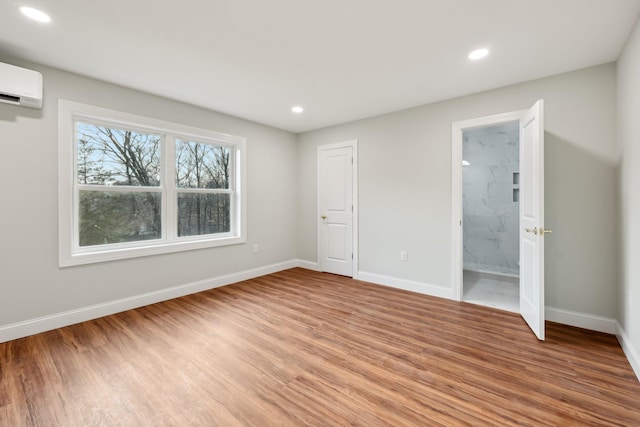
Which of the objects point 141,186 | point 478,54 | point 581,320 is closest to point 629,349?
point 581,320

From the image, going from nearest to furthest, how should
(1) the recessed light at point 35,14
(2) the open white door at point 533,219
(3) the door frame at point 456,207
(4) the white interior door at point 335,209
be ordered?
(1) the recessed light at point 35,14
(2) the open white door at point 533,219
(3) the door frame at point 456,207
(4) the white interior door at point 335,209

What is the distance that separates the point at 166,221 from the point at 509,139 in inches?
223

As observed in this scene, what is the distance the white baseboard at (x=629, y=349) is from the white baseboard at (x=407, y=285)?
56.6 inches

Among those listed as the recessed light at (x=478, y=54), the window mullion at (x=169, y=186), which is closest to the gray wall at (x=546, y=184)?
the recessed light at (x=478, y=54)

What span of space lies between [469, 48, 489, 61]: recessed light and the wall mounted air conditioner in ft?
12.6

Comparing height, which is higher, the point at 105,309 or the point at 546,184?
the point at 546,184

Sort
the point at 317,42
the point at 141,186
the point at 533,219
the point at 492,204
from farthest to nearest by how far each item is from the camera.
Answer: the point at 492,204
the point at 141,186
the point at 533,219
the point at 317,42

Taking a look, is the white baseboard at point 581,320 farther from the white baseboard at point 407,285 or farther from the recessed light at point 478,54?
the recessed light at point 478,54

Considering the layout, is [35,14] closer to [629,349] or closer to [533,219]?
[533,219]

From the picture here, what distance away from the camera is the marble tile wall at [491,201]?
490cm

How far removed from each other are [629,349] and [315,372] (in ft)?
7.94

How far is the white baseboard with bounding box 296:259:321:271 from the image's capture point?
198 inches

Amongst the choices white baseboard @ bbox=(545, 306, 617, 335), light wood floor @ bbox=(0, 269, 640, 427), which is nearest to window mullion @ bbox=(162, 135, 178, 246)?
light wood floor @ bbox=(0, 269, 640, 427)

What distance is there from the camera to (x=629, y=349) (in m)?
2.14
